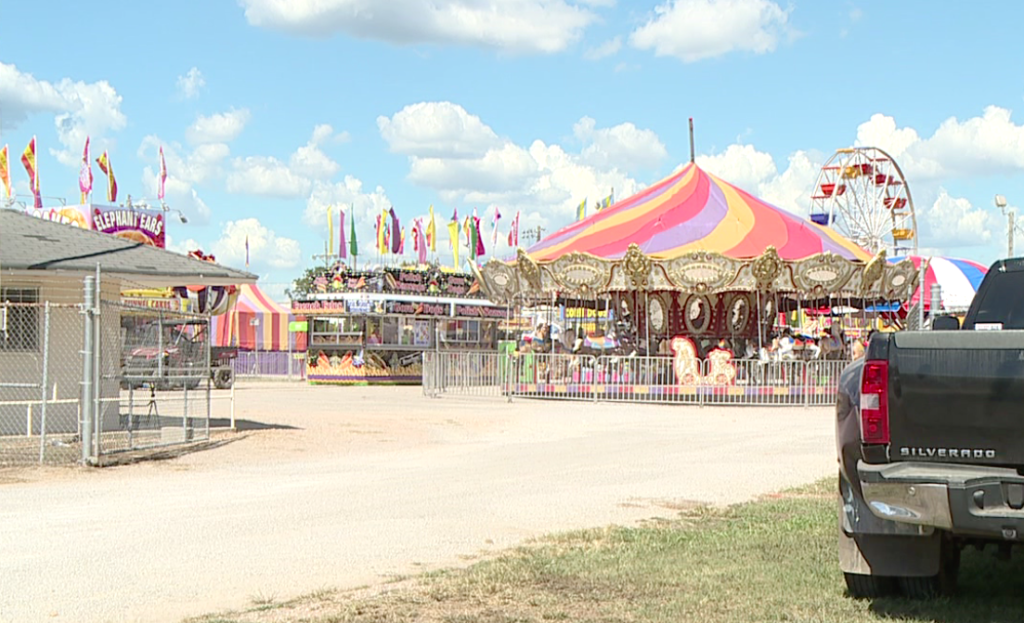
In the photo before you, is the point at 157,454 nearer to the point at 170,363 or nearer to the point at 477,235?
the point at 170,363

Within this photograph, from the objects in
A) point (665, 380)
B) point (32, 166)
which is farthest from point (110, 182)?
point (665, 380)

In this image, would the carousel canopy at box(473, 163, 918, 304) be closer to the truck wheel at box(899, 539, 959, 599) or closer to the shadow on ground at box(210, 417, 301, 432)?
the shadow on ground at box(210, 417, 301, 432)

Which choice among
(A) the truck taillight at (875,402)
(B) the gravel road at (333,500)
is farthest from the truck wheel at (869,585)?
(B) the gravel road at (333,500)

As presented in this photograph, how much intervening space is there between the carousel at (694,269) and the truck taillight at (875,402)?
2262 centimetres

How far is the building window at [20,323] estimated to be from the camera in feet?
58.0

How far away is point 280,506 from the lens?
35.5 feet

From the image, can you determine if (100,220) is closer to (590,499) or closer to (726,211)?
(726,211)

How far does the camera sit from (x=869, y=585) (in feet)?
21.0

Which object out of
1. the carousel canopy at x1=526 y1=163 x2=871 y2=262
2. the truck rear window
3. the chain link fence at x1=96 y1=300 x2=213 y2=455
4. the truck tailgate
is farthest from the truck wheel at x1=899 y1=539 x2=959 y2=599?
the carousel canopy at x1=526 y1=163 x2=871 y2=262

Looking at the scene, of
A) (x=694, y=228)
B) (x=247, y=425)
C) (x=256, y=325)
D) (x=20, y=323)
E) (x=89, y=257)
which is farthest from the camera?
(x=256, y=325)

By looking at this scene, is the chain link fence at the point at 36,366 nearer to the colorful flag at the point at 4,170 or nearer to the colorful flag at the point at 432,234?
the colorful flag at the point at 4,170

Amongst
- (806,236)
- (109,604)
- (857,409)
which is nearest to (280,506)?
(109,604)

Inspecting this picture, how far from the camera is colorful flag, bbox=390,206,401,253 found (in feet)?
221

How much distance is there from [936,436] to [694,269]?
24.4m
